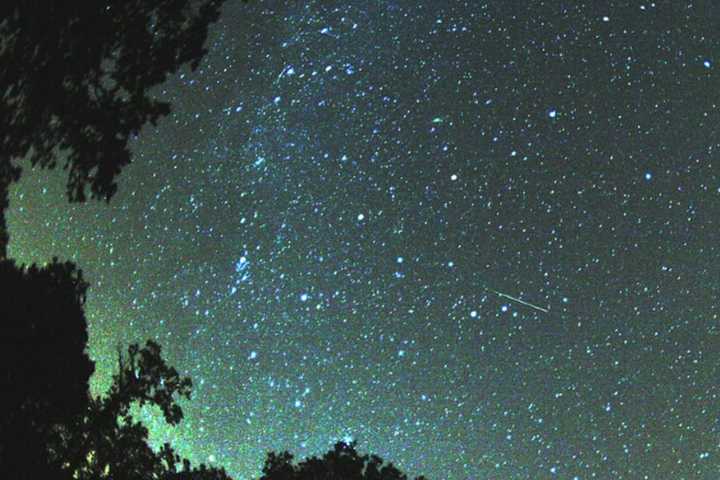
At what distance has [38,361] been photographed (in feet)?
27.6

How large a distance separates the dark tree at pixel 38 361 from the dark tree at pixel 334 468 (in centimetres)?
446

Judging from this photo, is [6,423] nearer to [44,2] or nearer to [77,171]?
[77,171]

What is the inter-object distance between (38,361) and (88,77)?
5.15 meters

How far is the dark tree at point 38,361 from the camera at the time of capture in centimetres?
800

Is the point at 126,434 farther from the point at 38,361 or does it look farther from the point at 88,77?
the point at 88,77

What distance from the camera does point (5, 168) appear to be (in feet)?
16.3

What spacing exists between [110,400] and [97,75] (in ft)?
20.9

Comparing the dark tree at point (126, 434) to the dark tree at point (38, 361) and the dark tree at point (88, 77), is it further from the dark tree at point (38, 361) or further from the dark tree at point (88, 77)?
the dark tree at point (88, 77)

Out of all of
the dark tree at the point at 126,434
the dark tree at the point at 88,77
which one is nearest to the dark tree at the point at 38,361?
the dark tree at the point at 126,434

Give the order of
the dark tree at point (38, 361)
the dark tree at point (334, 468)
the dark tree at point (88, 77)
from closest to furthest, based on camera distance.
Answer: the dark tree at point (88, 77), the dark tree at point (38, 361), the dark tree at point (334, 468)

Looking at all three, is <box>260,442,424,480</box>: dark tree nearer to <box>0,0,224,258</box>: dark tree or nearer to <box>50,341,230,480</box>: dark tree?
<box>50,341,230,480</box>: dark tree

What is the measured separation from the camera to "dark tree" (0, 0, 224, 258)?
4430 millimetres

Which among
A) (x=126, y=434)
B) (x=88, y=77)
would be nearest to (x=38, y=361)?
(x=126, y=434)

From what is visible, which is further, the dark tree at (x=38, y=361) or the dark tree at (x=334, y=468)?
the dark tree at (x=334, y=468)
